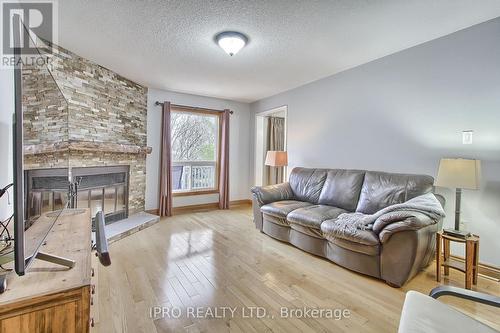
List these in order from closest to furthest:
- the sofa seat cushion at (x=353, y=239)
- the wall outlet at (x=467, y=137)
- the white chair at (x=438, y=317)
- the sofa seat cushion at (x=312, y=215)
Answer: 1. the white chair at (x=438, y=317)
2. the sofa seat cushion at (x=353, y=239)
3. the wall outlet at (x=467, y=137)
4. the sofa seat cushion at (x=312, y=215)

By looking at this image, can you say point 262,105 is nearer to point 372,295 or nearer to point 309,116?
point 309,116

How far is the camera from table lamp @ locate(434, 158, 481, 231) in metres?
2.12

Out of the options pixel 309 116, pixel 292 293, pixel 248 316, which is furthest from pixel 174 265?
pixel 309 116

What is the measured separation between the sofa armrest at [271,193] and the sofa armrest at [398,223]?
5.42 feet

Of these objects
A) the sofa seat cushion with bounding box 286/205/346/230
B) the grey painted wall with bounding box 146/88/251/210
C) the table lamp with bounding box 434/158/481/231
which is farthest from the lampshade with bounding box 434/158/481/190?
the grey painted wall with bounding box 146/88/251/210

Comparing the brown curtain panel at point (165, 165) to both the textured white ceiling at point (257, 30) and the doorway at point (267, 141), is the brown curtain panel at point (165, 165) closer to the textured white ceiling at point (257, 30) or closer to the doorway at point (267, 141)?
the textured white ceiling at point (257, 30)

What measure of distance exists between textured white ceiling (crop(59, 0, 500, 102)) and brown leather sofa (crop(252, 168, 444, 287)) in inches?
61.3

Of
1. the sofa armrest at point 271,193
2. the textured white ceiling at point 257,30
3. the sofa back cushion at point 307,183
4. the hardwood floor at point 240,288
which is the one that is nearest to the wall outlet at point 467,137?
the textured white ceiling at point 257,30

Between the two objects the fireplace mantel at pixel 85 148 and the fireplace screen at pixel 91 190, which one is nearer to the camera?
the fireplace mantel at pixel 85 148

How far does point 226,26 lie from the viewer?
2355mm

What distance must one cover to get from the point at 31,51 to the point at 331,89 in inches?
144

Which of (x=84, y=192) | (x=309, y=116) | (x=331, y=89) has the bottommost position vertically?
(x=84, y=192)

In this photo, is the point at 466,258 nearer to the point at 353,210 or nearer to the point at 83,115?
the point at 353,210

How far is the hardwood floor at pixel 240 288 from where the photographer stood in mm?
1682
